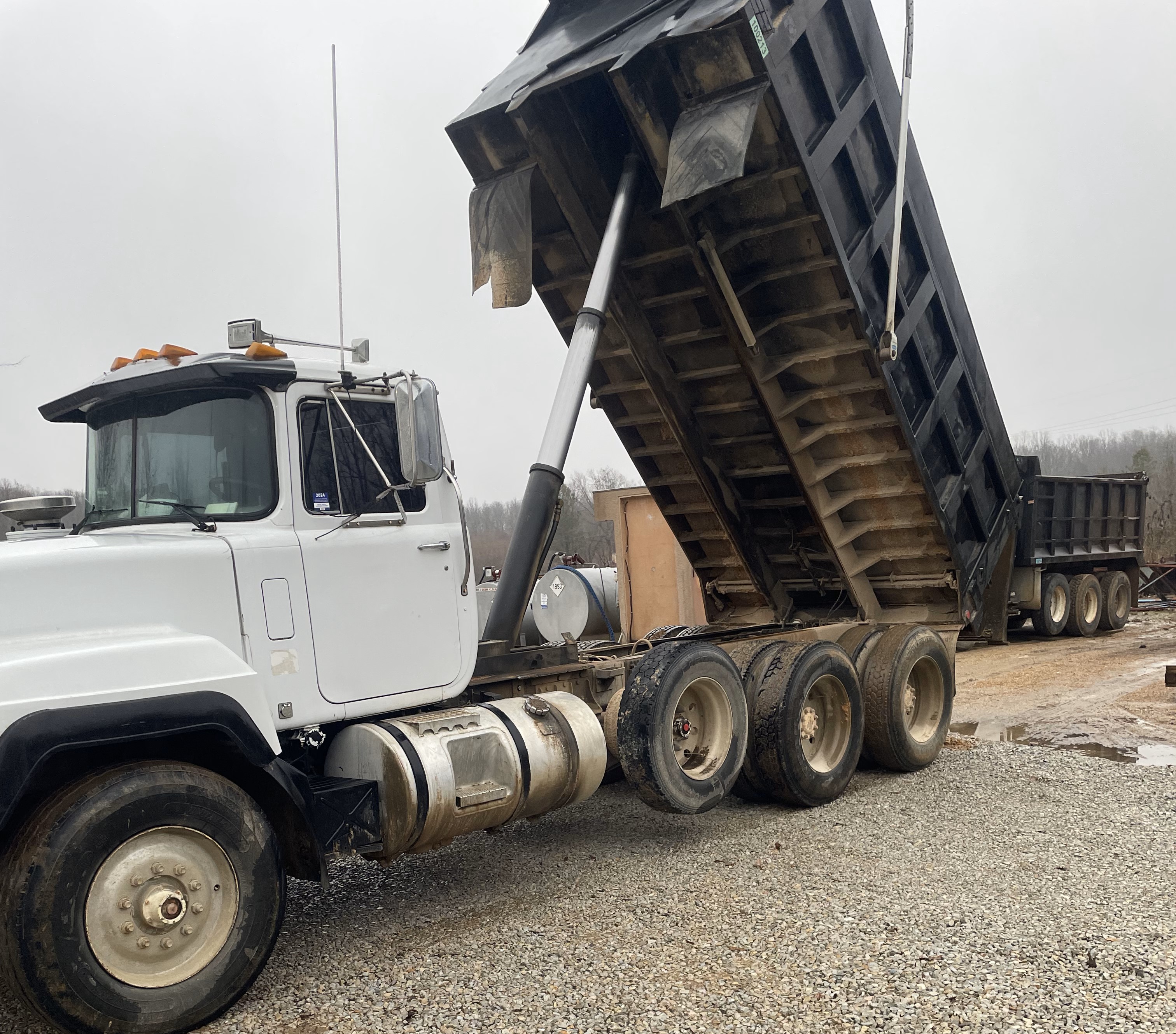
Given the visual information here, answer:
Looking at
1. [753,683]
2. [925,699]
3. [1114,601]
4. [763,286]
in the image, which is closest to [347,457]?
[753,683]

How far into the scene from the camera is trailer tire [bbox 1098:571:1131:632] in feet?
54.3

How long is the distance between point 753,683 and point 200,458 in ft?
10.9

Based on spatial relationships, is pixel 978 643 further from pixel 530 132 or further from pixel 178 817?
pixel 178 817

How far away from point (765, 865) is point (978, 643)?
36.5ft

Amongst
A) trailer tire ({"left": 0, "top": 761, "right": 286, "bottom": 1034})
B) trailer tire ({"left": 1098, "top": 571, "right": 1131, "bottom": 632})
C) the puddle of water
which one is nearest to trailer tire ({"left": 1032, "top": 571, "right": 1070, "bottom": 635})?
trailer tire ({"left": 1098, "top": 571, "right": 1131, "bottom": 632})

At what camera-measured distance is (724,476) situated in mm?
7691

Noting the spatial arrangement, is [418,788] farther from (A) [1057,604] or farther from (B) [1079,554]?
(B) [1079,554]

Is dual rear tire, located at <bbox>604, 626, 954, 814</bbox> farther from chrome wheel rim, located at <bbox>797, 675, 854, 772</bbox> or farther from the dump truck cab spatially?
Result: the dump truck cab

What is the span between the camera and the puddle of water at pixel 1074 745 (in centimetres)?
726

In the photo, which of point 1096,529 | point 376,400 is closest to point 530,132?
point 376,400

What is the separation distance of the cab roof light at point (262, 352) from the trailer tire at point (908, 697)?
434 centimetres

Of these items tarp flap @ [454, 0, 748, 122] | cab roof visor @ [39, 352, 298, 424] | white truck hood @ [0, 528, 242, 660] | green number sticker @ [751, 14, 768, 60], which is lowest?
white truck hood @ [0, 528, 242, 660]

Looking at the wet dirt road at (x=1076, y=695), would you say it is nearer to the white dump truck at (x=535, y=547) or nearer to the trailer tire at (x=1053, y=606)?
the trailer tire at (x=1053, y=606)

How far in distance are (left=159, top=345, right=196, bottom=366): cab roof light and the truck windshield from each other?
142mm
